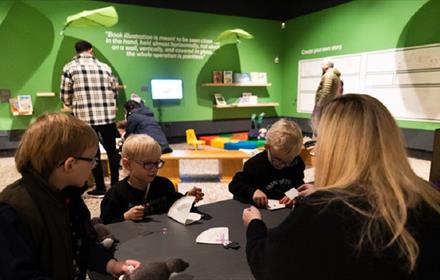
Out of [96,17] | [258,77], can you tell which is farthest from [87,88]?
[258,77]

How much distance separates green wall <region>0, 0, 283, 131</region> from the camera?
5.27 meters

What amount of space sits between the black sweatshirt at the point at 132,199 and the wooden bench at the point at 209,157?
217 cm

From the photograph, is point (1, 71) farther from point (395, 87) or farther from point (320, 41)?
point (395, 87)

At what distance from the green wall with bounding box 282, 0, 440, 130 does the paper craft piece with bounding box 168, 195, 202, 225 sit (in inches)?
154

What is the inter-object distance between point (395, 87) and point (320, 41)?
6.64 feet

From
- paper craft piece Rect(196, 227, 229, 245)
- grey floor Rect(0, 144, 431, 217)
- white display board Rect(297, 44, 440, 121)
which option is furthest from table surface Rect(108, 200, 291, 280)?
white display board Rect(297, 44, 440, 121)

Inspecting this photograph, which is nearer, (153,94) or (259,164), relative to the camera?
(259,164)

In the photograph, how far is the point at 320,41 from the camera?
6.99 m

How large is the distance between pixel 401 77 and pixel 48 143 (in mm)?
5830

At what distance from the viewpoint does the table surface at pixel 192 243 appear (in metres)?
0.97

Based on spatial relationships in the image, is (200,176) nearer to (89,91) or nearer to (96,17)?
(89,91)

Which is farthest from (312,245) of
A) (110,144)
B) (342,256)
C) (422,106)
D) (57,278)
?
(422,106)

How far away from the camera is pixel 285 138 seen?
174 centimetres

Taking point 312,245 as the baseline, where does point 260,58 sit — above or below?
above
